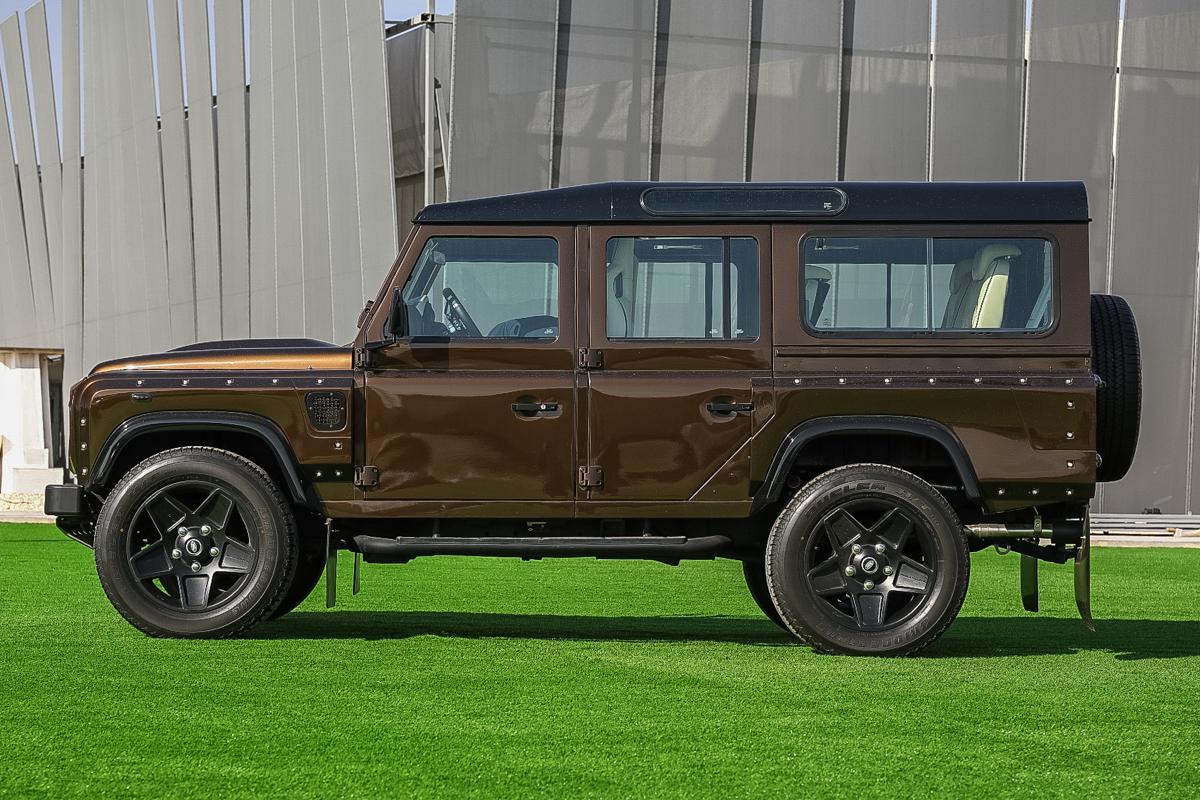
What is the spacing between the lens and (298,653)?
7539mm

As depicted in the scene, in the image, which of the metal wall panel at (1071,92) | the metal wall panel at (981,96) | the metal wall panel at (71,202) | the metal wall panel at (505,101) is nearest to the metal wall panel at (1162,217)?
the metal wall panel at (1071,92)

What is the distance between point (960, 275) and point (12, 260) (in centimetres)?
4343

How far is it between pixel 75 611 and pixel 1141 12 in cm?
1809

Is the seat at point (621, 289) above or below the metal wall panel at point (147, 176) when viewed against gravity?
below

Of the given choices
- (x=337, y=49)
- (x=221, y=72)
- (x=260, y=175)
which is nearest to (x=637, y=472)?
(x=337, y=49)

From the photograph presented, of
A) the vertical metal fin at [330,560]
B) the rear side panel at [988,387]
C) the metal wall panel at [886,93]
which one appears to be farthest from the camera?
the metal wall panel at [886,93]

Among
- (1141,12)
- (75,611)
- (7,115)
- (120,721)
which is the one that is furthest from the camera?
(7,115)

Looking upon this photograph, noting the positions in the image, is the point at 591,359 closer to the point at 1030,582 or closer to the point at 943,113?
the point at 1030,582

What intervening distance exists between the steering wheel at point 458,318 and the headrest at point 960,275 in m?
2.49

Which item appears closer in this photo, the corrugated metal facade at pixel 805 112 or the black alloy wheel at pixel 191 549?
the black alloy wheel at pixel 191 549

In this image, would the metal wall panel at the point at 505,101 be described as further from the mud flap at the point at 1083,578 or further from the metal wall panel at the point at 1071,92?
the mud flap at the point at 1083,578

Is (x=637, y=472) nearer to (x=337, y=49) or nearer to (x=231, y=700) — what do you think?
Result: (x=231, y=700)

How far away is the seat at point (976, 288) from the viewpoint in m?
→ 7.89

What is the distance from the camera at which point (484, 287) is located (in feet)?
26.5
